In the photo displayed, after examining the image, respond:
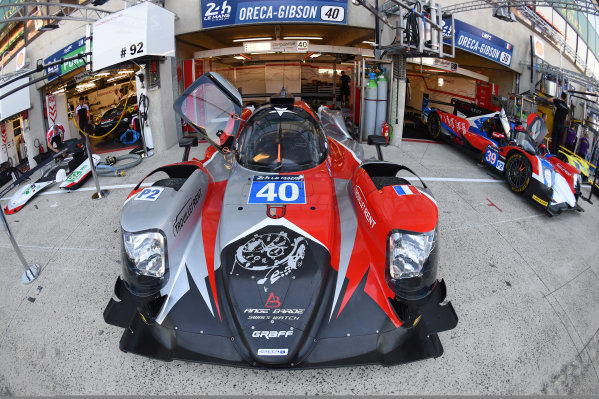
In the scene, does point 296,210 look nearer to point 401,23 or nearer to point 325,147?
point 325,147

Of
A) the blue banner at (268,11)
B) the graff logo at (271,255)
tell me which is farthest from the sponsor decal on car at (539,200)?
the blue banner at (268,11)

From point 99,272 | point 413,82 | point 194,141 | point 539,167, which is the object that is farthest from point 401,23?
point 413,82

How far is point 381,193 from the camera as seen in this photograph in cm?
232

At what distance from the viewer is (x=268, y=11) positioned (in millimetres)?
6590

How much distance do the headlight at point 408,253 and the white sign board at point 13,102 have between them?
9.63 m

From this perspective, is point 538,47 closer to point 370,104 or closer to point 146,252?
point 370,104

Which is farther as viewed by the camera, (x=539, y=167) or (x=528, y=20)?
(x=528, y=20)

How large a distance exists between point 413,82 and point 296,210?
12.4m

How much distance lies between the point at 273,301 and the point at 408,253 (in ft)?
2.82

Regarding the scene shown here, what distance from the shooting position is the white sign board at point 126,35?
5.29 metres

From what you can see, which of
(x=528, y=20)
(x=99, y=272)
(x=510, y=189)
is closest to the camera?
(x=99, y=272)

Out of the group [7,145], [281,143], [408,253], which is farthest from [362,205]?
[7,145]

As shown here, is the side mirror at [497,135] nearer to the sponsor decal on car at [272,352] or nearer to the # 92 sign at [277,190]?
the # 92 sign at [277,190]

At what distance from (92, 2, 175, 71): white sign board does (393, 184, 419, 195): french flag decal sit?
16.0 ft
